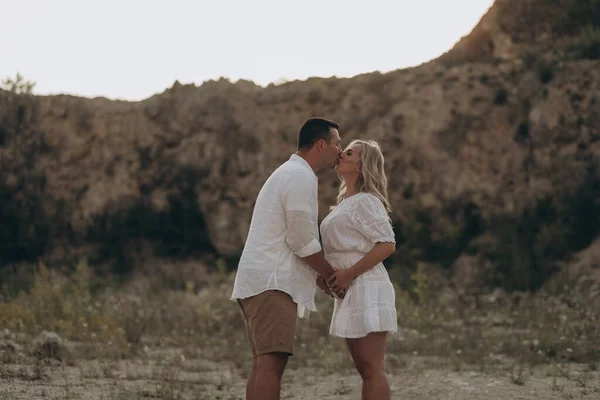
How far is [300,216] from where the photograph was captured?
465 centimetres

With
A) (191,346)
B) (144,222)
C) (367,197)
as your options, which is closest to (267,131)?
(144,222)

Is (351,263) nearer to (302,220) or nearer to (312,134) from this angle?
(302,220)

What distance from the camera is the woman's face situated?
4977mm

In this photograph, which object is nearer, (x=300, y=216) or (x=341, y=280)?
(x=300, y=216)

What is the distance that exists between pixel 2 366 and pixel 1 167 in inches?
428

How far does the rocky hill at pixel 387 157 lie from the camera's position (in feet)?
46.6

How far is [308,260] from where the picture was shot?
473cm

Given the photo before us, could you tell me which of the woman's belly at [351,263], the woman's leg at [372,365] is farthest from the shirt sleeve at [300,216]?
the woman's leg at [372,365]

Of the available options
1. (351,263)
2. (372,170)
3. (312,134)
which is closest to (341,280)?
(351,263)

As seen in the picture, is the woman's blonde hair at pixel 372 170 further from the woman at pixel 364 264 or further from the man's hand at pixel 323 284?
the man's hand at pixel 323 284

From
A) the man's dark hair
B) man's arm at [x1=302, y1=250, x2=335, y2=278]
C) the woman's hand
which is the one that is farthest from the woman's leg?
the man's dark hair

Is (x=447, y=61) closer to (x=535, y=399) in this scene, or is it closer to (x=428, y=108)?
(x=428, y=108)

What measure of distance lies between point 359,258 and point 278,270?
49 centimetres

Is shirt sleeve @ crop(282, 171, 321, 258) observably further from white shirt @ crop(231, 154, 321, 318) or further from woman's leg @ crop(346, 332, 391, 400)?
woman's leg @ crop(346, 332, 391, 400)
